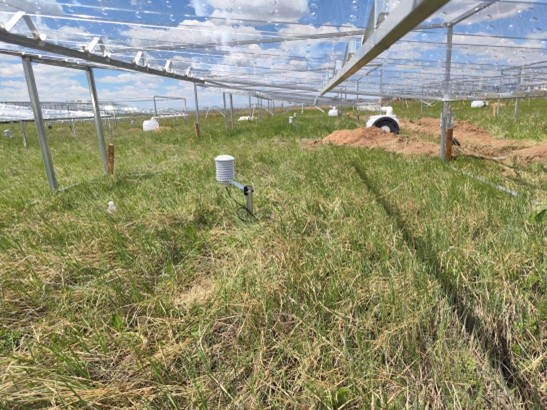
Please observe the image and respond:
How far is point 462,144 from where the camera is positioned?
7262 millimetres

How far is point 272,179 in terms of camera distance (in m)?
4.05

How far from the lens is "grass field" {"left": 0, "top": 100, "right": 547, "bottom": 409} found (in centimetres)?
128

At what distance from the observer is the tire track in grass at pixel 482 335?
49.1 inches

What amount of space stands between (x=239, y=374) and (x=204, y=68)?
6.76 metres

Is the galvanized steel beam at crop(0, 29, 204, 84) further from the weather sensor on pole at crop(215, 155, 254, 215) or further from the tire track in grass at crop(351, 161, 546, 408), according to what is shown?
the tire track in grass at crop(351, 161, 546, 408)

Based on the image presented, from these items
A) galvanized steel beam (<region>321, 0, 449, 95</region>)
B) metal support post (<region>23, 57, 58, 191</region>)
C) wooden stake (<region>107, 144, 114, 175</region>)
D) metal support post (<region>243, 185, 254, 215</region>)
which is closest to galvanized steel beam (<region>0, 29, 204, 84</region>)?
metal support post (<region>23, 57, 58, 191</region>)

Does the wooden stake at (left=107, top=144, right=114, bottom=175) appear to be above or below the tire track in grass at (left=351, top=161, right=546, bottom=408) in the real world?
above

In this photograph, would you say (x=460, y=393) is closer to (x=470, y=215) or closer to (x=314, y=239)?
(x=314, y=239)

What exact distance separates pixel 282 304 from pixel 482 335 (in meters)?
0.95

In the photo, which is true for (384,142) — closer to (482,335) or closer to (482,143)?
(482,143)

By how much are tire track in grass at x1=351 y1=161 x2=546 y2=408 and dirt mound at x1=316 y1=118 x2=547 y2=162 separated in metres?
4.37

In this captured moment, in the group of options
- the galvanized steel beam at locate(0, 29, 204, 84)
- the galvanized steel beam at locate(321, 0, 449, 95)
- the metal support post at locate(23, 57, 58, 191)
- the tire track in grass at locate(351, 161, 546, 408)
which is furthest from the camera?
the metal support post at locate(23, 57, 58, 191)

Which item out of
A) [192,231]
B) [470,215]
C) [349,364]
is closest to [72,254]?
[192,231]

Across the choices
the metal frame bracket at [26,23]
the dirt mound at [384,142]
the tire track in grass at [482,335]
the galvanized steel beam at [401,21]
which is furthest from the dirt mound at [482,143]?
the metal frame bracket at [26,23]
